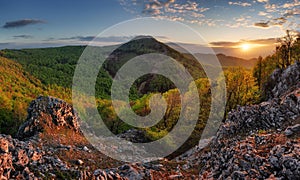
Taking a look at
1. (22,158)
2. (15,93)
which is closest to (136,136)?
(22,158)

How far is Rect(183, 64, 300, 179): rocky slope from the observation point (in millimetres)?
13305

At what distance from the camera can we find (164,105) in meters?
52.3

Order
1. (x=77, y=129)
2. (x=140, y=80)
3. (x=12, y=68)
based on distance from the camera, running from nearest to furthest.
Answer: (x=77, y=129) → (x=12, y=68) → (x=140, y=80)

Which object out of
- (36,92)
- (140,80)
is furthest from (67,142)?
Result: (140,80)

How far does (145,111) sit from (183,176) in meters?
35.8

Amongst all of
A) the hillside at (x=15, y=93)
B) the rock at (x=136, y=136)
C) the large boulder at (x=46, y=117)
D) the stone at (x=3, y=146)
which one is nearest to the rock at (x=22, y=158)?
the stone at (x=3, y=146)

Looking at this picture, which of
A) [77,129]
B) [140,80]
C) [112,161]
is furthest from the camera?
[140,80]

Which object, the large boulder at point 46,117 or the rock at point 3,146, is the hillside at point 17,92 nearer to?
the large boulder at point 46,117

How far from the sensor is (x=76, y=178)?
50.9 feet

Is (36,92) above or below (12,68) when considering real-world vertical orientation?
below

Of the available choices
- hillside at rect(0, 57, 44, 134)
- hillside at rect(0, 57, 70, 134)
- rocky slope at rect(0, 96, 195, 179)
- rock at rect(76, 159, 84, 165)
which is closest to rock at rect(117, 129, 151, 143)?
rocky slope at rect(0, 96, 195, 179)

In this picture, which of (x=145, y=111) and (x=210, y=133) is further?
(x=145, y=111)

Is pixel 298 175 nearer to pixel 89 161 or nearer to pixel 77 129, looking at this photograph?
pixel 89 161

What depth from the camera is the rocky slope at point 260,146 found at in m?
13.3
